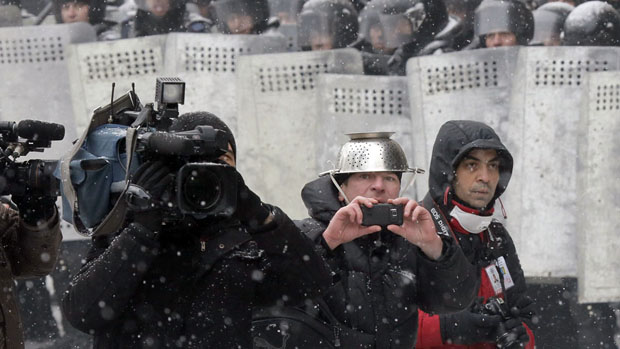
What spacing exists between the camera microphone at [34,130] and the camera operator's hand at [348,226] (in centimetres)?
79

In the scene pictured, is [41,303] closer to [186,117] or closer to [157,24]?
[157,24]

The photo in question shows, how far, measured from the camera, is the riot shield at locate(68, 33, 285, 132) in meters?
6.75

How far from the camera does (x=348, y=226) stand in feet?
10.1

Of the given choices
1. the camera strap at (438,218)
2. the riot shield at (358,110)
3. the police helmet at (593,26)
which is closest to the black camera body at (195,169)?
the camera strap at (438,218)

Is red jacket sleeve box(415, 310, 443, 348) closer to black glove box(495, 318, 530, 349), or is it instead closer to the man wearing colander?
black glove box(495, 318, 530, 349)

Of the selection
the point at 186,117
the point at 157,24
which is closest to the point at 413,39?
the point at 157,24

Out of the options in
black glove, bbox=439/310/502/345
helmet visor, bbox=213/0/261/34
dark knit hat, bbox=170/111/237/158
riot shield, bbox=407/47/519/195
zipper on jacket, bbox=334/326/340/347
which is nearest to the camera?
dark knit hat, bbox=170/111/237/158

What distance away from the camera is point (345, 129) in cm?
659

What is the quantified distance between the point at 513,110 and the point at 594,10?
3.37ft

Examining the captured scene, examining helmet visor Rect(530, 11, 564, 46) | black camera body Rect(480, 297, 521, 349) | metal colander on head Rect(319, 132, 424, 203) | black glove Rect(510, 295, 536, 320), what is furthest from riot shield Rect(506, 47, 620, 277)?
metal colander on head Rect(319, 132, 424, 203)

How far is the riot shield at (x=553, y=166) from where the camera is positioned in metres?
6.41

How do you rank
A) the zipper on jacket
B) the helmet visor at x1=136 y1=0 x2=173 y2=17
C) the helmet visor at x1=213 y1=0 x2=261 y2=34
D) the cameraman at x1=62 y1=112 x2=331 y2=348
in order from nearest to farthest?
the cameraman at x1=62 y1=112 x2=331 y2=348 < the zipper on jacket < the helmet visor at x1=213 y1=0 x2=261 y2=34 < the helmet visor at x1=136 y1=0 x2=173 y2=17


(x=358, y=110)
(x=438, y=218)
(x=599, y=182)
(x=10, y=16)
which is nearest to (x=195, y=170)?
(x=438, y=218)

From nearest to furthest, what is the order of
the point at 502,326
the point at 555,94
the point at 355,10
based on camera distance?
the point at 502,326 → the point at 555,94 → the point at 355,10
